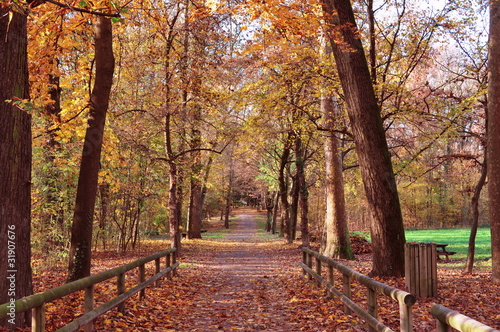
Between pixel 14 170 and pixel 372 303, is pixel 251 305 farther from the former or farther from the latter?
pixel 14 170

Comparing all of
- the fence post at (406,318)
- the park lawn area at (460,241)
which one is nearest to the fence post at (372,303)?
the fence post at (406,318)

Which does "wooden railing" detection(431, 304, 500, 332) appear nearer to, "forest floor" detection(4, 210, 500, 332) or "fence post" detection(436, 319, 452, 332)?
"fence post" detection(436, 319, 452, 332)

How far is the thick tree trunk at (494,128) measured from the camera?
10.1m

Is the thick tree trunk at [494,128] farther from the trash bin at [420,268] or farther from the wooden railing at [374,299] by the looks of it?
the wooden railing at [374,299]

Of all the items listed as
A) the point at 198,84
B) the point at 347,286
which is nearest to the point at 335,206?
the point at 198,84

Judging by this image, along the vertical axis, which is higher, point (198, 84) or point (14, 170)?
point (198, 84)

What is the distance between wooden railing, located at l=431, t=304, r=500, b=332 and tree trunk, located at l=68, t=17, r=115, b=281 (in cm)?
740

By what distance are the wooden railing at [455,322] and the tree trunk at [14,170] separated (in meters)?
4.82

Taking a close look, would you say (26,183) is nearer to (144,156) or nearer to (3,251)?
(3,251)

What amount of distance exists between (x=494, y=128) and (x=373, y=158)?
138 inches

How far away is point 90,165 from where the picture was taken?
908cm

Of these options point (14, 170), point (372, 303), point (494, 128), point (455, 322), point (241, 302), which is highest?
point (494, 128)

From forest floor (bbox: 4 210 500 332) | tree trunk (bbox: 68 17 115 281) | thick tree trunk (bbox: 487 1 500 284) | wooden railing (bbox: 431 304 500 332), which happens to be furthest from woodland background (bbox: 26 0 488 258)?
wooden railing (bbox: 431 304 500 332)

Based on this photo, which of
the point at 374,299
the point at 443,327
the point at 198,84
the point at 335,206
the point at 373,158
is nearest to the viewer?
the point at 443,327
